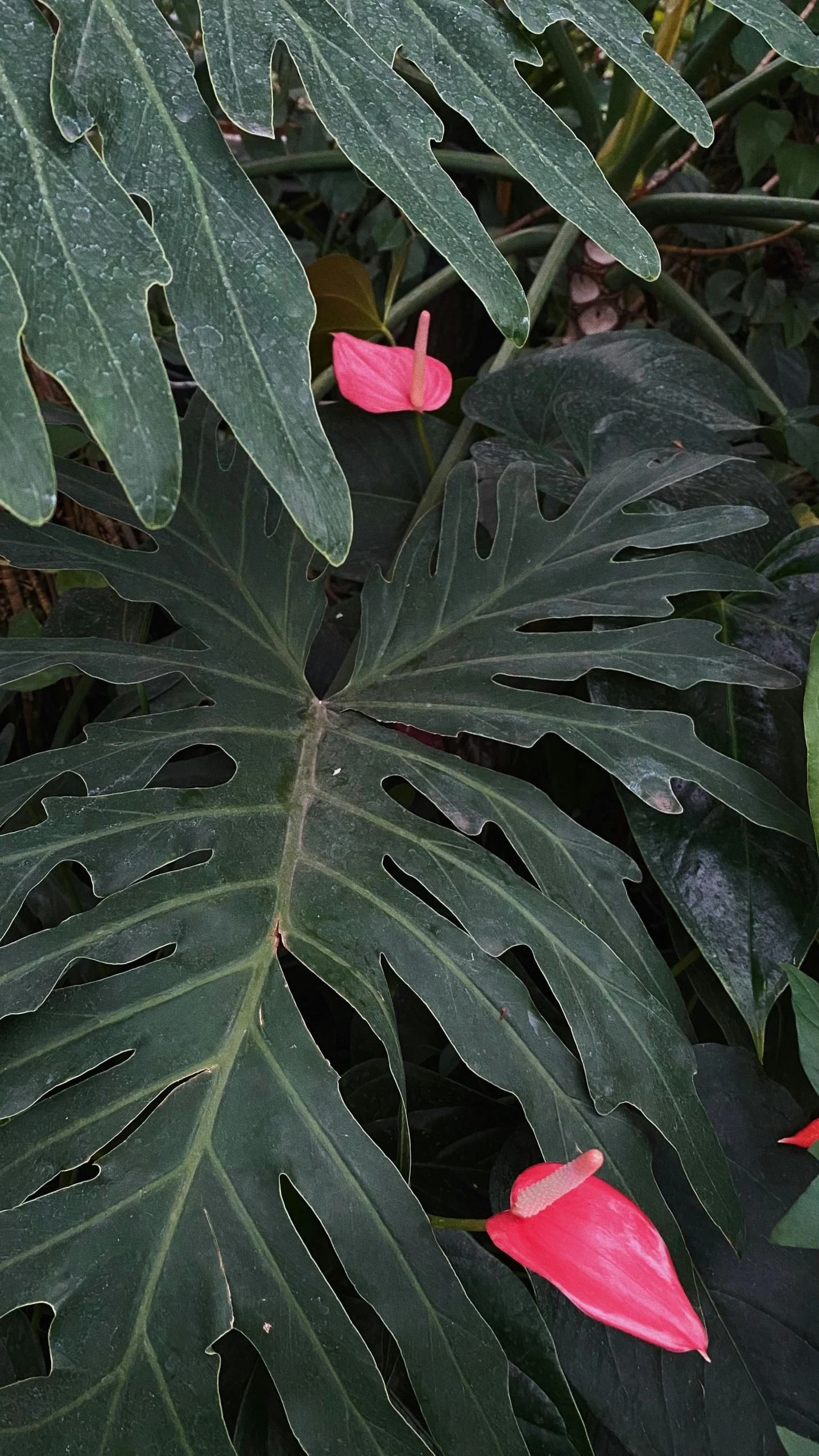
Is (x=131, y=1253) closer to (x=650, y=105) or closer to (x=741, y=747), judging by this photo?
(x=741, y=747)

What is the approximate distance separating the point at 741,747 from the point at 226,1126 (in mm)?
417

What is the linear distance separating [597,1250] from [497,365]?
0.86 m

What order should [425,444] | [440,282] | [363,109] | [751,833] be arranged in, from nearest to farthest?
1. [363,109]
2. [751,833]
3. [425,444]
4. [440,282]

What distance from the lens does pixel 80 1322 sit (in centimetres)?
40

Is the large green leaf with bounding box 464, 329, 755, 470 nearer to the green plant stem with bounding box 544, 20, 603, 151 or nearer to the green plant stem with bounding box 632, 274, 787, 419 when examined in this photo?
the green plant stem with bounding box 632, 274, 787, 419

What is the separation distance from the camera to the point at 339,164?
49.4 inches

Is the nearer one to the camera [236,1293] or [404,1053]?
[236,1293]

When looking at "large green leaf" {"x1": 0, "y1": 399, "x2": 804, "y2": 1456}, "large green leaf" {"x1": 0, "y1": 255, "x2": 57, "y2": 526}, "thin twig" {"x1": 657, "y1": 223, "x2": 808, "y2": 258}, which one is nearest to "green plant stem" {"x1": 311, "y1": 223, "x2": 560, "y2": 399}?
"thin twig" {"x1": 657, "y1": 223, "x2": 808, "y2": 258}

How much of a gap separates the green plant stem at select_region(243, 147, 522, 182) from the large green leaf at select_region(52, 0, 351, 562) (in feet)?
2.29

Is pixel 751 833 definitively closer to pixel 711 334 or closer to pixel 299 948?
pixel 299 948

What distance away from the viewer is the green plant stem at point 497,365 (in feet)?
3.08

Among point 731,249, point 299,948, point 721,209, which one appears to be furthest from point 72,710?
point 731,249

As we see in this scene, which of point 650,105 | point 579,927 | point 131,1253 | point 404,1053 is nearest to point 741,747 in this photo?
point 579,927

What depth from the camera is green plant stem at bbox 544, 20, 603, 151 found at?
1.04 metres
